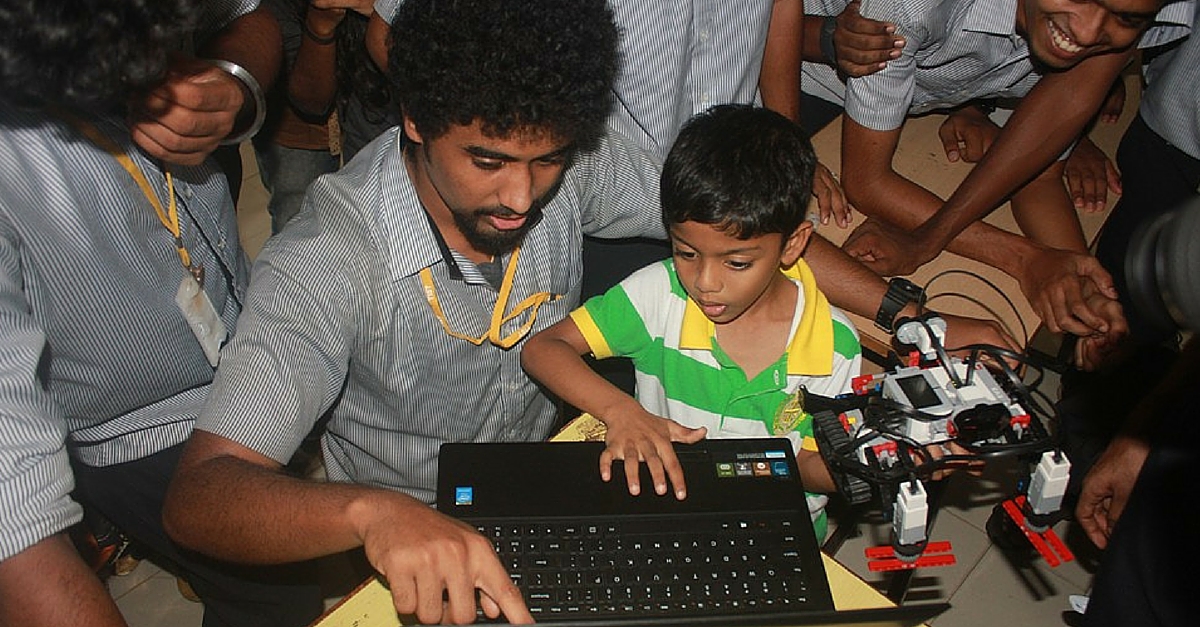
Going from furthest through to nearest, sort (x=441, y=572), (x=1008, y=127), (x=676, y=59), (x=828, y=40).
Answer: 1. (x=828, y=40)
2. (x=1008, y=127)
3. (x=676, y=59)
4. (x=441, y=572)

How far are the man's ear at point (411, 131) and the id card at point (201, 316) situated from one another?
405 millimetres

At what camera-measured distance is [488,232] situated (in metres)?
1.41

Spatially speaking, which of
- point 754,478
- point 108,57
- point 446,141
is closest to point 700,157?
point 446,141

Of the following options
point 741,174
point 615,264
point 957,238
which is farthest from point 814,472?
point 957,238

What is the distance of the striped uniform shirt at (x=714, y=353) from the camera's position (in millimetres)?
1473

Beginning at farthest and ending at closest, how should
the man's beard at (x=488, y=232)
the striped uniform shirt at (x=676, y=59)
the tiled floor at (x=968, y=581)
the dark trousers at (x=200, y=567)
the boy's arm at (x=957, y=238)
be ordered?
the tiled floor at (x=968, y=581) < the boy's arm at (x=957, y=238) < the striped uniform shirt at (x=676, y=59) < the dark trousers at (x=200, y=567) < the man's beard at (x=488, y=232)

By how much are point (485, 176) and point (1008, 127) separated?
1.23m

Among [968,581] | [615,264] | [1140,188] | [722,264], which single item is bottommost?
[968,581]

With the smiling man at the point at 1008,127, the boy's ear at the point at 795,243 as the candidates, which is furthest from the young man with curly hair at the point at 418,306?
the smiling man at the point at 1008,127

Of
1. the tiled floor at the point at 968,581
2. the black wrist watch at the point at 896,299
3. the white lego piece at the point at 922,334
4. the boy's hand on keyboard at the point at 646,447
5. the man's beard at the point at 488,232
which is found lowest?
the tiled floor at the point at 968,581

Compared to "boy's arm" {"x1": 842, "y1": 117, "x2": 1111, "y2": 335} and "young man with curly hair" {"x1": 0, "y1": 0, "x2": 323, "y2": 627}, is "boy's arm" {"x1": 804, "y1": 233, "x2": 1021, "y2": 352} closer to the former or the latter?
"boy's arm" {"x1": 842, "y1": 117, "x2": 1111, "y2": 335}

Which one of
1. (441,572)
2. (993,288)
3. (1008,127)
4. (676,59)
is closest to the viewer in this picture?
(441,572)

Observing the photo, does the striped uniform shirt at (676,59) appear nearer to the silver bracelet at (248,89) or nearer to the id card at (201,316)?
the silver bracelet at (248,89)

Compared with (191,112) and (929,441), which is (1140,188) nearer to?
(929,441)
